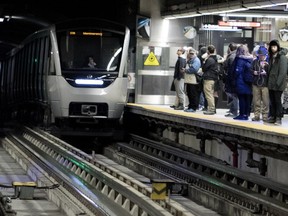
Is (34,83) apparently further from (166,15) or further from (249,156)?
(249,156)

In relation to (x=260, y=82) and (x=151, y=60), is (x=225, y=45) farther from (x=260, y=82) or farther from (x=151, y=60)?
(x=260, y=82)

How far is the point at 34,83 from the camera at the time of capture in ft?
90.5

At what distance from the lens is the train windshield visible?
23.0 meters

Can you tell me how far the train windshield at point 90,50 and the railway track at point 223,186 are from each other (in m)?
3.68

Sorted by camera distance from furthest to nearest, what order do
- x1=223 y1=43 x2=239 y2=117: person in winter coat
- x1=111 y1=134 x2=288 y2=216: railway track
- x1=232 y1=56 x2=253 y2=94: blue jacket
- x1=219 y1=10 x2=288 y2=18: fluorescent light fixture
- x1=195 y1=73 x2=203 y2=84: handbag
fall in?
x1=195 y1=73 x2=203 y2=84: handbag → x1=219 y1=10 x2=288 y2=18: fluorescent light fixture → x1=223 y1=43 x2=239 y2=117: person in winter coat → x1=232 y1=56 x2=253 y2=94: blue jacket → x1=111 y1=134 x2=288 y2=216: railway track

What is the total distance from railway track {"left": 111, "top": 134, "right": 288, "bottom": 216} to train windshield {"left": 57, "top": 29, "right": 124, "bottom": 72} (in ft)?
12.1

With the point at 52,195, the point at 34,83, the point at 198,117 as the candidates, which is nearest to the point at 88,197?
the point at 52,195

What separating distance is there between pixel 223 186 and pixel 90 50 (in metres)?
9.78

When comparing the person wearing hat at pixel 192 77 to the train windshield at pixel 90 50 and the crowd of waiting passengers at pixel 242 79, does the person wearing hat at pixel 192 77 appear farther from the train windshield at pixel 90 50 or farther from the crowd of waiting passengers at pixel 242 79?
the train windshield at pixel 90 50

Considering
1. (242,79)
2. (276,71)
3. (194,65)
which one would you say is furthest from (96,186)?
(194,65)

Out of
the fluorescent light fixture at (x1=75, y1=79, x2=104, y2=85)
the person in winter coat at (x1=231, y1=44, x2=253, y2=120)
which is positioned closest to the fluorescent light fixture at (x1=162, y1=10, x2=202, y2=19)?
the fluorescent light fixture at (x1=75, y1=79, x2=104, y2=85)

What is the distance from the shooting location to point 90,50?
76.0ft

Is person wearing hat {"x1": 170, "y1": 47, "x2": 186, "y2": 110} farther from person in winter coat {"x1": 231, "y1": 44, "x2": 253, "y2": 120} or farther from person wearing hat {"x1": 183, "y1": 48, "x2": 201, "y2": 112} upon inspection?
person in winter coat {"x1": 231, "y1": 44, "x2": 253, "y2": 120}

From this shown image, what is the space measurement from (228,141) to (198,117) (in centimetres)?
117
